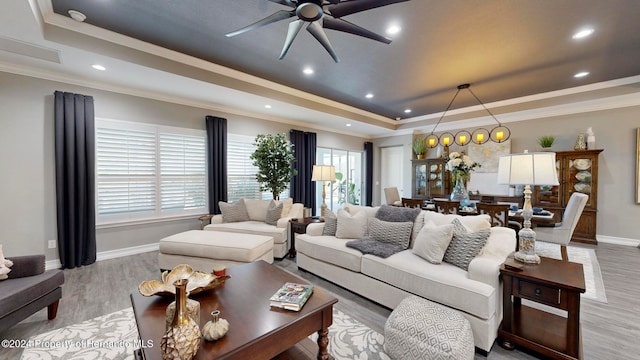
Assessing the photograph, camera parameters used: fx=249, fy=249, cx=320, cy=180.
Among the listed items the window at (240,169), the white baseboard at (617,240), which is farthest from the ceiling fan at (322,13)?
the white baseboard at (617,240)

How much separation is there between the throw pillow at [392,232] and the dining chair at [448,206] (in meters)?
1.68

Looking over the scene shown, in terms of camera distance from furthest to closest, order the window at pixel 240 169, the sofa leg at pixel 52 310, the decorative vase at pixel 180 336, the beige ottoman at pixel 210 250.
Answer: the window at pixel 240 169 < the beige ottoman at pixel 210 250 < the sofa leg at pixel 52 310 < the decorative vase at pixel 180 336

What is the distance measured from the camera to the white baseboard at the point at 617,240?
4.76m

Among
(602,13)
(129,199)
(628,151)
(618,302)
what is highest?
(602,13)

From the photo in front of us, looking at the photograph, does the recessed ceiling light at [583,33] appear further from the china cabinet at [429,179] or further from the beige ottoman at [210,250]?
the beige ottoman at [210,250]

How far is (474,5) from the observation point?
2.49 metres

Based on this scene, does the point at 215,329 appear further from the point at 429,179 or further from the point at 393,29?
the point at 429,179

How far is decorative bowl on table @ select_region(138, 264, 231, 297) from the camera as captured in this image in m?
1.68

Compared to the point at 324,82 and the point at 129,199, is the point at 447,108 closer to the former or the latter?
the point at 324,82

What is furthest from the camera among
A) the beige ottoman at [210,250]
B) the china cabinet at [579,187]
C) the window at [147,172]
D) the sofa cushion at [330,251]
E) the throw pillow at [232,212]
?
the china cabinet at [579,187]

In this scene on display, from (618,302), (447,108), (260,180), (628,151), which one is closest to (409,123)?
(447,108)

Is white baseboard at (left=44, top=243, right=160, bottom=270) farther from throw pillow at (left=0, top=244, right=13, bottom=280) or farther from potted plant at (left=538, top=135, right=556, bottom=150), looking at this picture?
potted plant at (left=538, top=135, right=556, bottom=150)

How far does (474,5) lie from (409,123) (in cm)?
514

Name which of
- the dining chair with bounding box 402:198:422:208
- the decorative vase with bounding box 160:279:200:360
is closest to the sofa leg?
the decorative vase with bounding box 160:279:200:360
